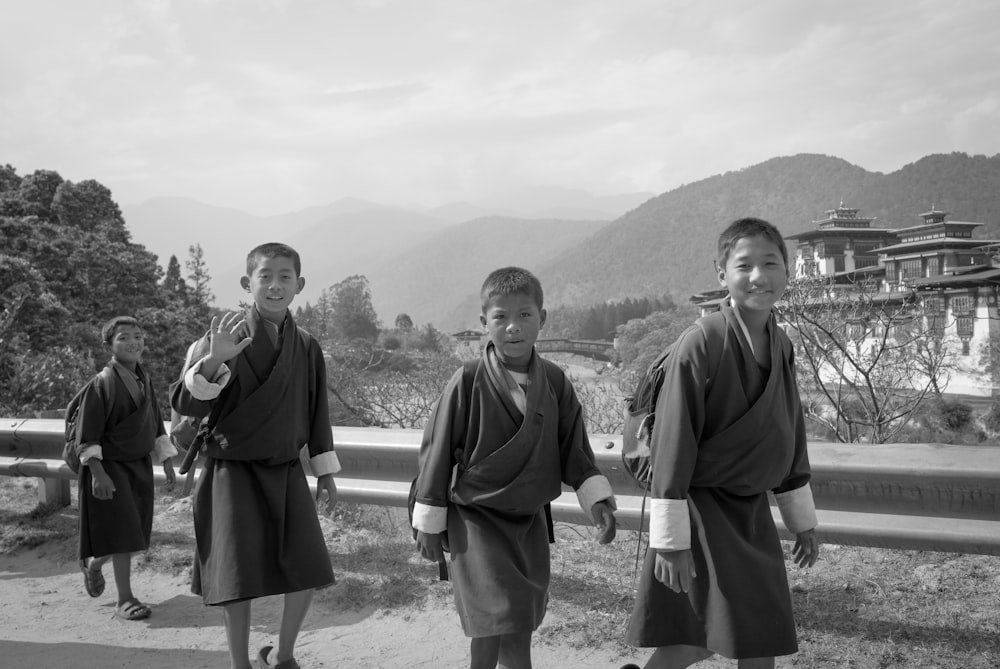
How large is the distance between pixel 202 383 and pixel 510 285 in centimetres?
117

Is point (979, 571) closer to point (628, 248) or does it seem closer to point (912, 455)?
point (912, 455)

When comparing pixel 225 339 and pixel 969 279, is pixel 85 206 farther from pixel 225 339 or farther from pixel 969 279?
pixel 969 279

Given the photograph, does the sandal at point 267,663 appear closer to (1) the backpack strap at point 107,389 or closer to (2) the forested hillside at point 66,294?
(1) the backpack strap at point 107,389

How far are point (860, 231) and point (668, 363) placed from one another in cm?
3882

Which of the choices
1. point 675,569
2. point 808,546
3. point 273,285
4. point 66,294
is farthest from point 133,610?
point 66,294

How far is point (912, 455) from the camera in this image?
9.83 ft

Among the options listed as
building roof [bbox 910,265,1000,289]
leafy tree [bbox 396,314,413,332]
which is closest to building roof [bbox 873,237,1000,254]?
building roof [bbox 910,265,1000,289]

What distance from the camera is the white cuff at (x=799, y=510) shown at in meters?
2.60

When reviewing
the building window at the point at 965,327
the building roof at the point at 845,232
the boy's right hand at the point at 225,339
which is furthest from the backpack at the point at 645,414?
the building roof at the point at 845,232

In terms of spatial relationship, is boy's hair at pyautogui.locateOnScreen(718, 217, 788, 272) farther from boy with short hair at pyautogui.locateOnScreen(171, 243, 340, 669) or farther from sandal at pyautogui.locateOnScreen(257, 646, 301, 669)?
sandal at pyautogui.locateOnScreen(257, 646, 301, 669)

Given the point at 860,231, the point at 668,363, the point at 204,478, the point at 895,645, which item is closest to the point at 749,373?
the point at 668,363

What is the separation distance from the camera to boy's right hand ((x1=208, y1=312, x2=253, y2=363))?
2949 millimetres

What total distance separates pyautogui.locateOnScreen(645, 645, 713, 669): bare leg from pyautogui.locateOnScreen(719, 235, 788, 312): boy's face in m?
1.05

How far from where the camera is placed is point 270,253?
3.29 m
